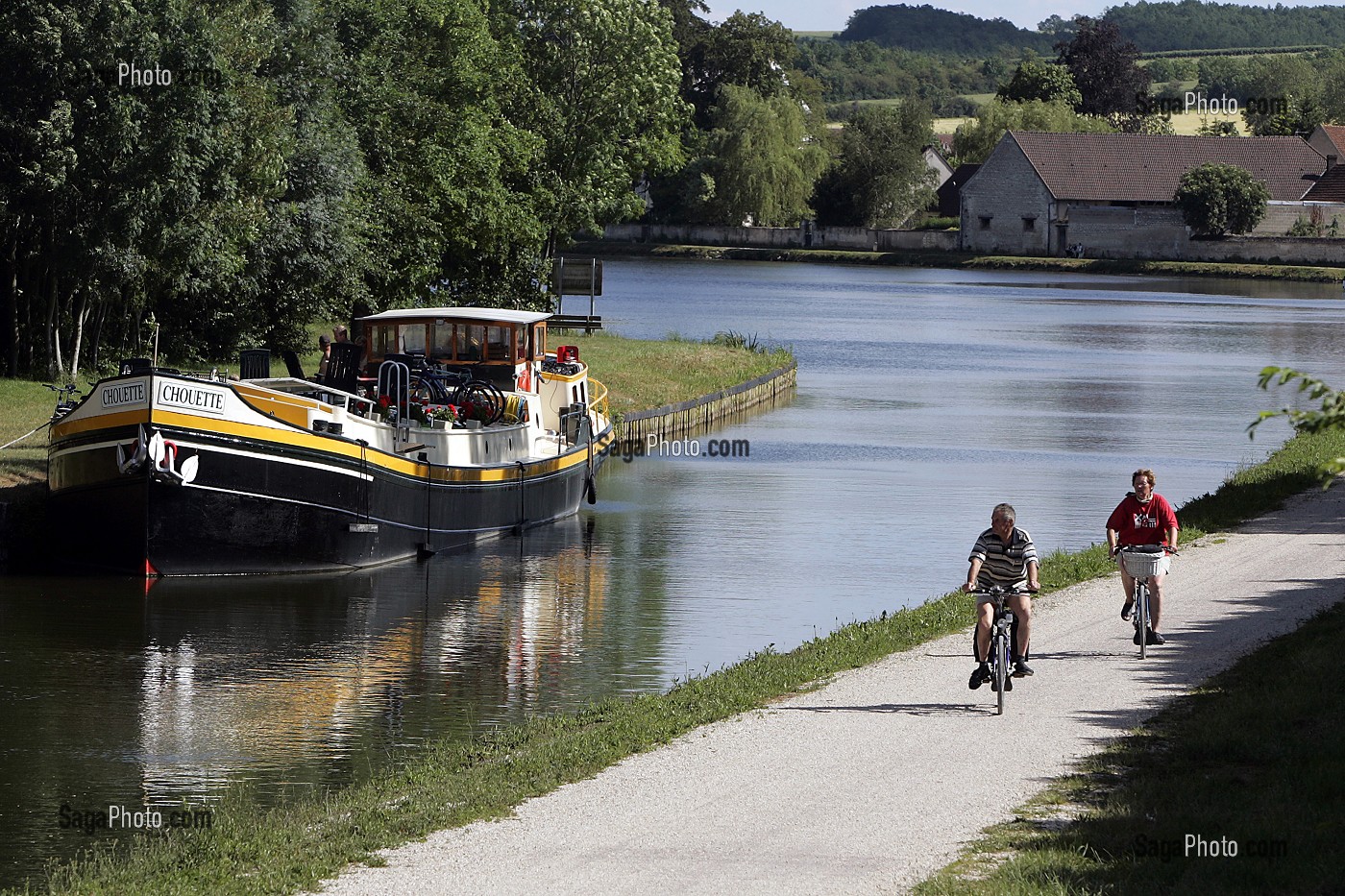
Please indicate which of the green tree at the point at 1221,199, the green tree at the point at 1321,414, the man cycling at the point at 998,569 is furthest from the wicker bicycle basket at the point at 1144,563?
the green tree at the point at 1221,199

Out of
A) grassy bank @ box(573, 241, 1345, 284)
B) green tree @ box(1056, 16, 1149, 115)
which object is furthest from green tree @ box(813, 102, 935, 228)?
green tree @ box(1056, 16, 1149, 115)

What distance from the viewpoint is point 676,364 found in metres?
53.6

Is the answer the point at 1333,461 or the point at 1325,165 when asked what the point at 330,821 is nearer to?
the point at 1333,461

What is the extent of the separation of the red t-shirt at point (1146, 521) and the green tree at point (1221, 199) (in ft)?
359

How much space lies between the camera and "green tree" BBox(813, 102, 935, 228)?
443 feet

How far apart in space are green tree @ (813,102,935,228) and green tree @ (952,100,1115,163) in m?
9.04

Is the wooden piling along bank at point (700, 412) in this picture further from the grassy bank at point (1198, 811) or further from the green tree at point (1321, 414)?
the green tree at point (1321, 414)

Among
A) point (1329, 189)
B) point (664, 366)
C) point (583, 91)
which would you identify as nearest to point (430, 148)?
point (664, 366)

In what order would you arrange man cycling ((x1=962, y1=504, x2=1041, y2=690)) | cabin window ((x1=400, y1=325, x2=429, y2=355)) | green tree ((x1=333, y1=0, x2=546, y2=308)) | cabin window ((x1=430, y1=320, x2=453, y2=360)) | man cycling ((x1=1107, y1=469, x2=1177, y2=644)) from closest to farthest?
man cycling ((x1=962, y1=504, x2=1041, y2=690))
man cycling ((x1=1107, y1=469, x2=1177, y2=644))
cabin window ((x1=400, y1=325, x2=429, y2=355))
cabin window ((x1=430, y1=320, x2=453, y2=360))
green tree ((x1=333, y1=0, x2=546, y2=308))

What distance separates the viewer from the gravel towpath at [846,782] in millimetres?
11516

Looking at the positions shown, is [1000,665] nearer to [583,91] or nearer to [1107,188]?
[583,91]

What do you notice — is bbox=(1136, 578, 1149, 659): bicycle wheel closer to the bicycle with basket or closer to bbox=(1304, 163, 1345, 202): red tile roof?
the bicycle with basket

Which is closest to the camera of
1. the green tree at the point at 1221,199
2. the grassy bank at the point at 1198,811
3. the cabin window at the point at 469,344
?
the grassy bank at the point at 1198,811

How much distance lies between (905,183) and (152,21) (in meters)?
107
